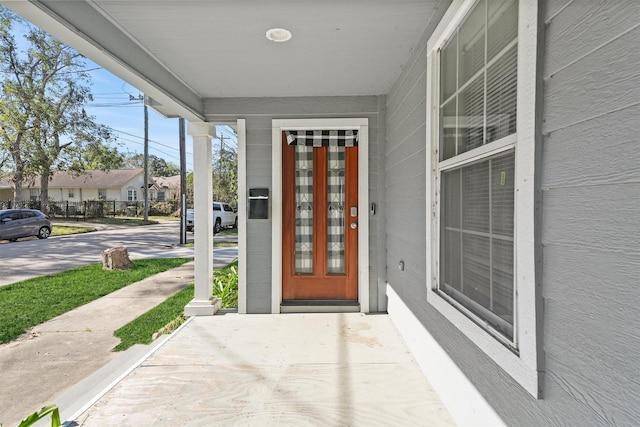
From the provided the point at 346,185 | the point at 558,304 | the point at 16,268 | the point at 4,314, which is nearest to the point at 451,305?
the point at 558,304

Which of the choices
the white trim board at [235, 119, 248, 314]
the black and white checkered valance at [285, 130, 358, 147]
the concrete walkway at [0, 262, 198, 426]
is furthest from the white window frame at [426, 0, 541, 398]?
the concrete walkway at [0, 262, 198, 426]

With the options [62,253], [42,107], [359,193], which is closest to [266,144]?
[359,193]

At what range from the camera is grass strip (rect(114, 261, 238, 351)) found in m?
3.28

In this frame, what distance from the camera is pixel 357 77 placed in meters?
2.93

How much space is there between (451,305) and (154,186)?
36.3m

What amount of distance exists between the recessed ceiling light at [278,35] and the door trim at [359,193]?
120 centimetres

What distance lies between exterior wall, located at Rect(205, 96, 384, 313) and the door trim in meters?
0.05

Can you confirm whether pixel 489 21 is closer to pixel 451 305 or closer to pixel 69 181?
pixel 451 305

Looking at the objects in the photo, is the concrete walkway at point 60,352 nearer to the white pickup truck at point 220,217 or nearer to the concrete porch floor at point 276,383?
the concrete porch floor at point 276,383

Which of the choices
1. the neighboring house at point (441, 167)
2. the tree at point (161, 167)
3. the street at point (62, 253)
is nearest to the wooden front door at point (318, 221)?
the neighboring house at point (441, 167)

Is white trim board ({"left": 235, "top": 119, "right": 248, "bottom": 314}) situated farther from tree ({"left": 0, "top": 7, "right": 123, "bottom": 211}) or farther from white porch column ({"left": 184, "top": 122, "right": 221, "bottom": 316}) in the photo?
tree ({"left": 0, "top": 7, "right": 123, "bottom": 211})

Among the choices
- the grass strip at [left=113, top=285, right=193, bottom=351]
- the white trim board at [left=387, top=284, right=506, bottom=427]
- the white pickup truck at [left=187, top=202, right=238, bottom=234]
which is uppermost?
the white pickup truck at [left=187, top=202, right=238, bottom=234]

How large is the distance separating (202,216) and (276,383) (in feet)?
6.54

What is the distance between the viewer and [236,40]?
2.28 meters
